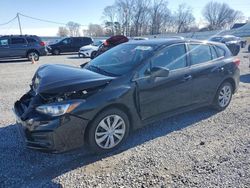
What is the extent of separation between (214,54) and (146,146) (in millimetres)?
2697

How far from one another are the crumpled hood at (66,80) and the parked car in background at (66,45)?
2091 centimetres

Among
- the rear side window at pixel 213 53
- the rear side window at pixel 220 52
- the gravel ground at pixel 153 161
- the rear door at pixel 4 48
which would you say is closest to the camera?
the gravel ground at pixel 153 161

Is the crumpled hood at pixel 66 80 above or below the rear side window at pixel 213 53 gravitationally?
below

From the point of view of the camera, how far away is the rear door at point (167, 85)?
4.03 m

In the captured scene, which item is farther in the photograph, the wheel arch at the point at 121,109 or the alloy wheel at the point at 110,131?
the alloy wheel at the point at 110,131

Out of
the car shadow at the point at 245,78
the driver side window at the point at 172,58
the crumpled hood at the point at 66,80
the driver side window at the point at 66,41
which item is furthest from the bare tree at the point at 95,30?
the crumpled hood at the point at 66,80

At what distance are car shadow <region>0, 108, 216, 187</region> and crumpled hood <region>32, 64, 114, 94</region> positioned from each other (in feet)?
3.30

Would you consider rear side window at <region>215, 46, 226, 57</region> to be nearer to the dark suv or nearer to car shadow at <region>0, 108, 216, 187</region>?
car shadow at <region>0, 108, 216, 187</region>

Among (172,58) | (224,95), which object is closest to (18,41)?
(172,58)

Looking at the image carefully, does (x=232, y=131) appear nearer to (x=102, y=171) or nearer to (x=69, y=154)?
(x=102, y=171)

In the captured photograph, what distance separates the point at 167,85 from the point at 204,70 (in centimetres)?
112

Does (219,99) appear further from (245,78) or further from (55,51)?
(55,51)

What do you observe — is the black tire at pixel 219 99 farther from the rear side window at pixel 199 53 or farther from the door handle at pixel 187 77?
the door handle at pixel 187 77

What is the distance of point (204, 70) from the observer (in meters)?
4.95
